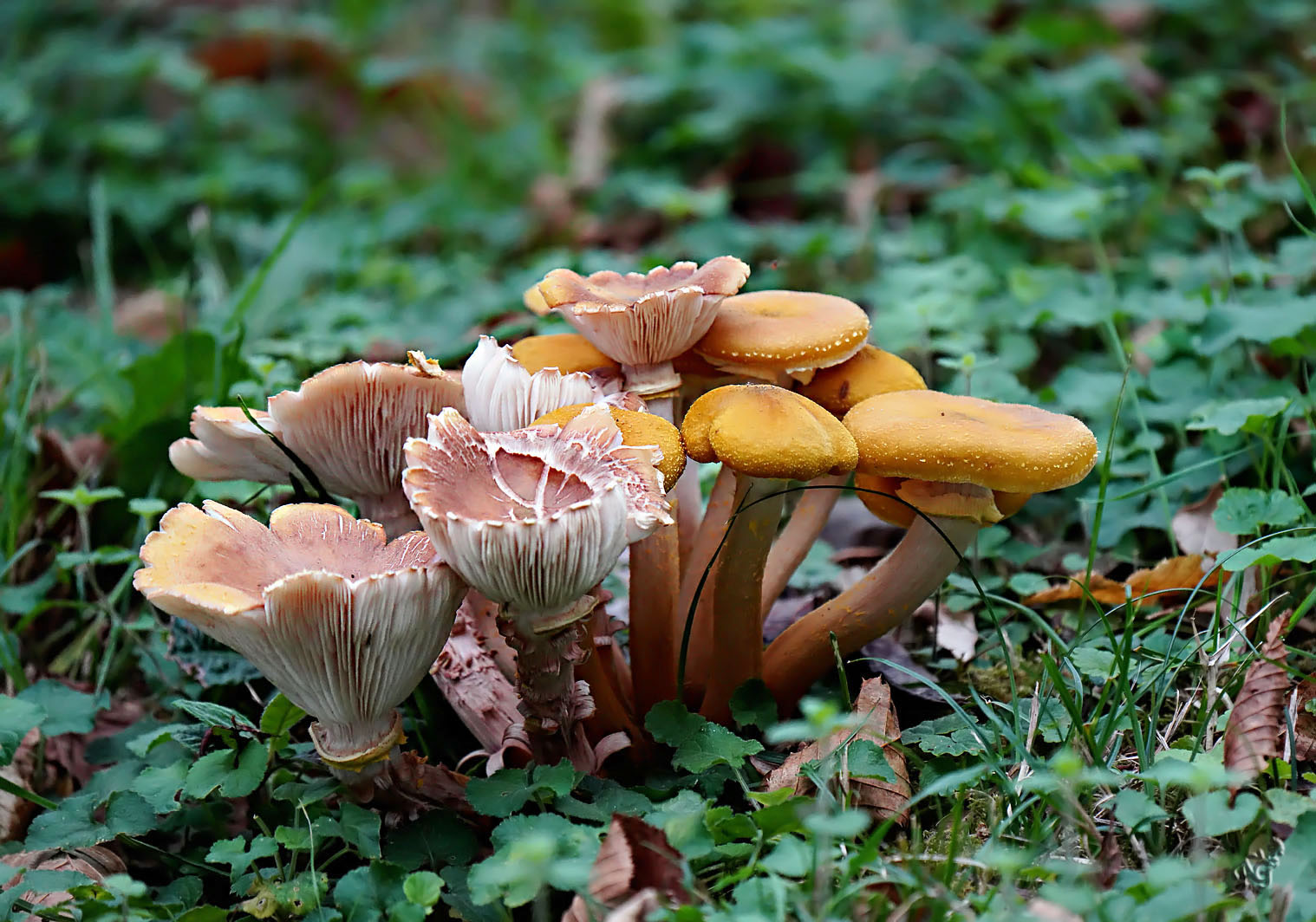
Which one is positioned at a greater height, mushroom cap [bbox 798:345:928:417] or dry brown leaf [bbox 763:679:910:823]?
mushroom cap [bbox 798:345:928:417]

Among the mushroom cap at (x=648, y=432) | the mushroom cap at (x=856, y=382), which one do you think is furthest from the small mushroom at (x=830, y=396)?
the mushroom cap at (x=648, y=432)

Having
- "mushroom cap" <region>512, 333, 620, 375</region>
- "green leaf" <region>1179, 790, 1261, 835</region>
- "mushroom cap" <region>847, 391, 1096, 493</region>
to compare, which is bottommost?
"green leaf" <region>1179, 790, 1261, 835</region>

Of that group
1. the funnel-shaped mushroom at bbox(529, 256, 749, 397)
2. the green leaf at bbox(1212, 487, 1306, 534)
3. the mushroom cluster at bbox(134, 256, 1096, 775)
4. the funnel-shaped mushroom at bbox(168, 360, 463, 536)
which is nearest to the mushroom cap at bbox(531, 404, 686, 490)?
the mushroom cluster at bbox(134, 256, 1096, 775)

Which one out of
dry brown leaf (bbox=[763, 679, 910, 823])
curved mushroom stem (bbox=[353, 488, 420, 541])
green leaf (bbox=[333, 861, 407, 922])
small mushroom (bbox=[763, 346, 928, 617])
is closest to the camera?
green leaf (bbox=[333, 861, 407, 922])

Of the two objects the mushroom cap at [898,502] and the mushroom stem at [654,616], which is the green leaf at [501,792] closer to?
the mushroom stem at [654,616]

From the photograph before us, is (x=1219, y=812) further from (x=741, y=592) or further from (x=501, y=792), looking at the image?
(x=501, y=792)

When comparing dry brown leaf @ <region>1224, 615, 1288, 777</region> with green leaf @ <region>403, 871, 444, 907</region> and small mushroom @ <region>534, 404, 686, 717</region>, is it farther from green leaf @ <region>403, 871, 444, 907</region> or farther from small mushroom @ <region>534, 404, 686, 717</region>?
green leaf @ <region>403, 871, 444, 907</region>

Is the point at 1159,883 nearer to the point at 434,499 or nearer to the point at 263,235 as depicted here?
the point at 434,499
